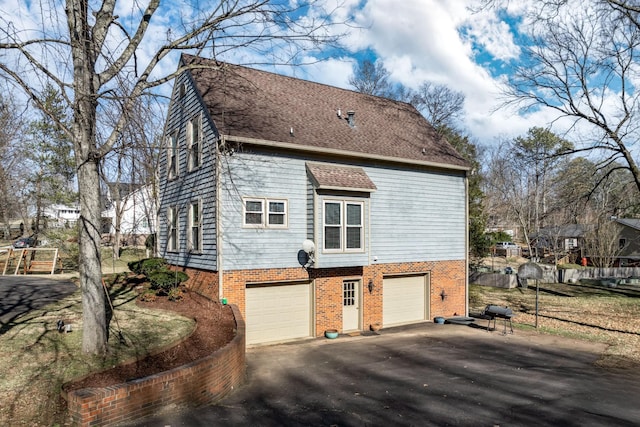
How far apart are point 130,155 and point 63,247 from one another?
2234 centimetres

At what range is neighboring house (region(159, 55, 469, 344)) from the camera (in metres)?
12.9

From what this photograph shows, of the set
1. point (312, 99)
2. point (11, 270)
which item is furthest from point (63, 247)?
point (312, 99)

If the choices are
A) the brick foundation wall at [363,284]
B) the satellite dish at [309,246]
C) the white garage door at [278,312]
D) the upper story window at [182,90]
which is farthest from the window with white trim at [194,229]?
the upper story window at [182,90]

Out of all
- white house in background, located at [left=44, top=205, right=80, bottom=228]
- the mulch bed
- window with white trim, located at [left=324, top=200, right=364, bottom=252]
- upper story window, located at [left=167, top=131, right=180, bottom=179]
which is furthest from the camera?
white house in background, located at [left=44, top=205, right=80, bottom=228]

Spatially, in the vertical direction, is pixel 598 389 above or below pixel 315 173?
below

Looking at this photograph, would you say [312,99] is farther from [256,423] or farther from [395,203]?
[256,423]

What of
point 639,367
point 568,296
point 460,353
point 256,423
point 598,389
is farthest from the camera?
point 568,296

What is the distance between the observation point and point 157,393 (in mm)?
6430

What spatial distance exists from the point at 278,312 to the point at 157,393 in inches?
284

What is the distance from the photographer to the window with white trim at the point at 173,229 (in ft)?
52.5

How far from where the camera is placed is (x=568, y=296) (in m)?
25.2

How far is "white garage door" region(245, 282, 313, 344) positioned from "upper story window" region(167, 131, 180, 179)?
607cm

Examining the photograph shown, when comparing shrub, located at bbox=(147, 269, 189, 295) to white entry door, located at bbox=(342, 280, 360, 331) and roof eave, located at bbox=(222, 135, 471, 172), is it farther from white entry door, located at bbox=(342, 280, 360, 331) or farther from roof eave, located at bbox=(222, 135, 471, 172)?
white entry door, located at bbox=(342, 280, 360, 331)

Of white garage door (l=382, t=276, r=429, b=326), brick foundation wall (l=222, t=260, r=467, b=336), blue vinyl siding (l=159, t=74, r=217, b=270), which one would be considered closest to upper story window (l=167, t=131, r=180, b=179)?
blue vinyl siding (l=159, t=74, r=217, b=270)
